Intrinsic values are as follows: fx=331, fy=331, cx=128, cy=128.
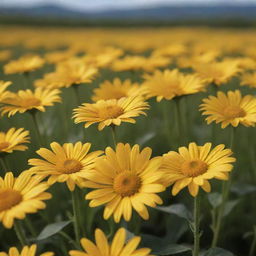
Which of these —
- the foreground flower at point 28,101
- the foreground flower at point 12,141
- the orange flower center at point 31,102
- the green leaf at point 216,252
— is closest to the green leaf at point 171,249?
the green leaf at point 216,252

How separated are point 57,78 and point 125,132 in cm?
92

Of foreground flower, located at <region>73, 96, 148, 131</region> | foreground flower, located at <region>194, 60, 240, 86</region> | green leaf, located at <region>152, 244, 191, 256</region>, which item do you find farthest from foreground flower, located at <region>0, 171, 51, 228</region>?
foreground flower, located at <region>194, 60, 240, 86</region>

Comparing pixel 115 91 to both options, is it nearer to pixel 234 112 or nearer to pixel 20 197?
pixel 234 112

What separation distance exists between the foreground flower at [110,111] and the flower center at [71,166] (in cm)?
21

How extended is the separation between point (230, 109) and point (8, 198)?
46.6 inches

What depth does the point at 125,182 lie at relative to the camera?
50.9 inches

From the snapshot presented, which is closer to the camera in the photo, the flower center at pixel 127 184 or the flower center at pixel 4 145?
the flower center at pixel 127 184

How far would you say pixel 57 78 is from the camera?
7.83 ft

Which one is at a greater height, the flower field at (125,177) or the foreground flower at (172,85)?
the foreground flower at (172,85)

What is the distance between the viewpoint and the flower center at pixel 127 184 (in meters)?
1.27

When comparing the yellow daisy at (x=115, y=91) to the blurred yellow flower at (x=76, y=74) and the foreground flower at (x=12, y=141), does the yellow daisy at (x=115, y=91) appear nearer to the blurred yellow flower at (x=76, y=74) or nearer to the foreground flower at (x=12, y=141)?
the blurred yellow flower at (x=76, y=74)

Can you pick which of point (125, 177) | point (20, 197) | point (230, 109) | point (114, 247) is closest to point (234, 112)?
point (230, 109)

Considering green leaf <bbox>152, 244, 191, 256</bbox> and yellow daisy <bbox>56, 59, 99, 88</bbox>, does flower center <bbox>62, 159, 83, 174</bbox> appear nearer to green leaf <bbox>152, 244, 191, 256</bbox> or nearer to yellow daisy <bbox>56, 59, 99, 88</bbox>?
green leaf <bbox>152, 244, 191, 256</bbox>

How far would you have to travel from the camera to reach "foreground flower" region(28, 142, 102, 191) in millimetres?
1321
